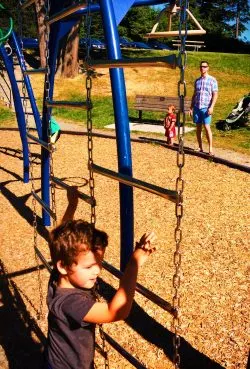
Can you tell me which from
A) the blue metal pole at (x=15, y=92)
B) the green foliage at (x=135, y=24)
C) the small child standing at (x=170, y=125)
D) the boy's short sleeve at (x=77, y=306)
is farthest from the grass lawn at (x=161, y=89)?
the green foliage at (x=135, y=24)

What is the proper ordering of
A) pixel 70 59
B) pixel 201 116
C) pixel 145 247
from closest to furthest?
pixel 145 247 → pixel 201 116 → pixel 70 59

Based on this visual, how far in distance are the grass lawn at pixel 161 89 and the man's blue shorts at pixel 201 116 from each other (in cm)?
125

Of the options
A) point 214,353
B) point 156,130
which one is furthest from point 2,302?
point 156,130

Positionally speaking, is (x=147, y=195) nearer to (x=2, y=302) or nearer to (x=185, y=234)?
(x=185, y=234)

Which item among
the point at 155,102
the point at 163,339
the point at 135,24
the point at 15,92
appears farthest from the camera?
the point at 135,24

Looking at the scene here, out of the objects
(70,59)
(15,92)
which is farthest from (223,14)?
(15,92)

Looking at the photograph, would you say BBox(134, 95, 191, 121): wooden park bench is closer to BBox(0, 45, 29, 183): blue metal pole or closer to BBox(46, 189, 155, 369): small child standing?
BBox(0, 45, 29, 183): blue metal pole

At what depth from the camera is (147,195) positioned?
6.34 m

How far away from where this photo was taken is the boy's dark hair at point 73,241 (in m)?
1.76

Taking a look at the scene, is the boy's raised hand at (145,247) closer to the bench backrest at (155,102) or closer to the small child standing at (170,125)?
the small child standing at (170,125)

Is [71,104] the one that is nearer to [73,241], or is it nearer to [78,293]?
[73,241]

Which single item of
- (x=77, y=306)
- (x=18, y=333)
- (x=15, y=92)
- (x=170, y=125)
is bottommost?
(x=18, y=333)

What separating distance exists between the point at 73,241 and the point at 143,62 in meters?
0.85

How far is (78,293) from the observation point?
1.78m
